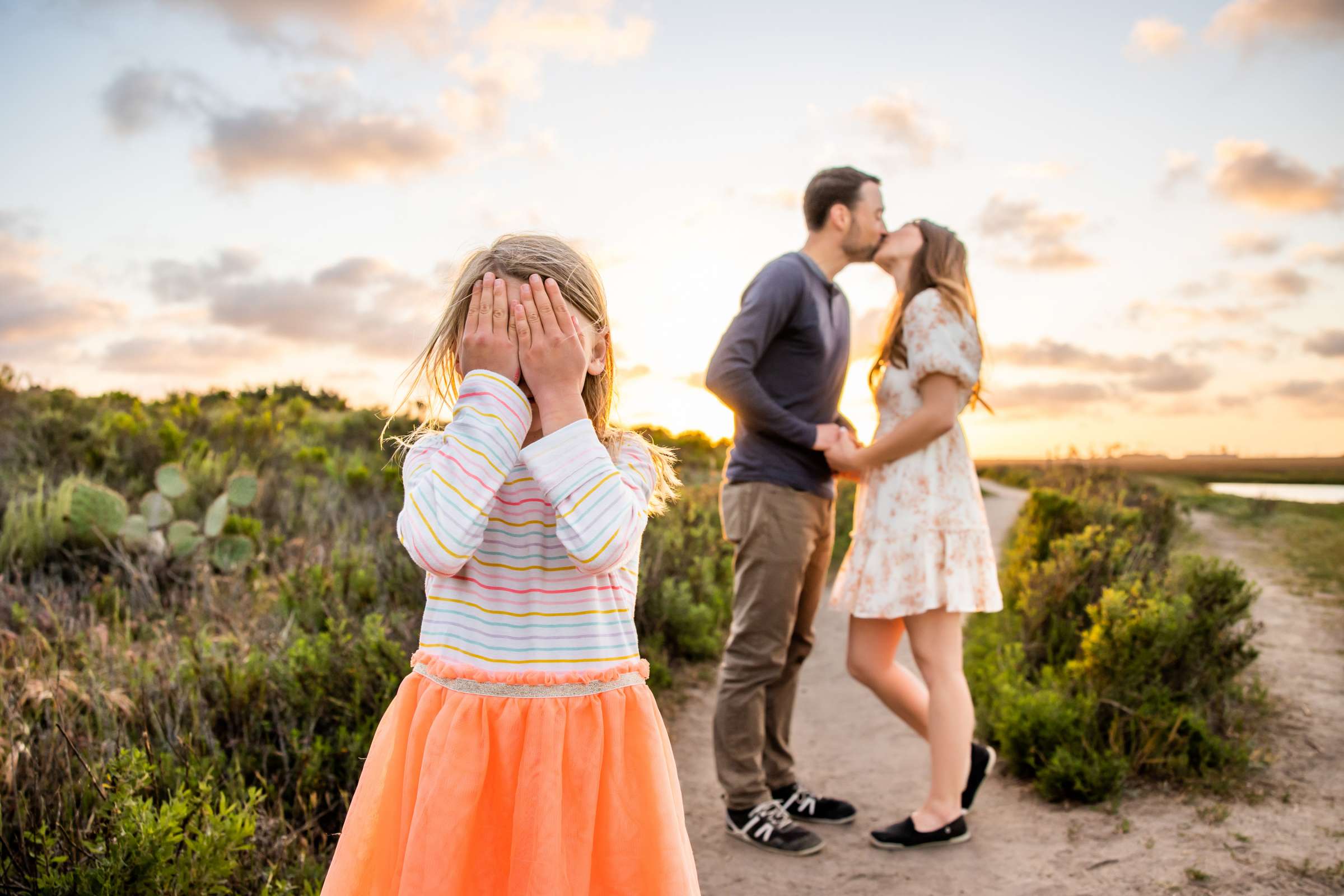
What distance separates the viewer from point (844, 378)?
380 cm

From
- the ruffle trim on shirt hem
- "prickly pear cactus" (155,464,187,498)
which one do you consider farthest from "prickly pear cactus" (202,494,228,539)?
the ruffle trim on shirt hem

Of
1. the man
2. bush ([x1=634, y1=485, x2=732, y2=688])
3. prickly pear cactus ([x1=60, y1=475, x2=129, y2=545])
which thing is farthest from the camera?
prickly pear cactus ([x1=60, y1=475, x2=129, y2=545])

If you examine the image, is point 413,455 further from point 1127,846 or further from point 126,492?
point 126,492

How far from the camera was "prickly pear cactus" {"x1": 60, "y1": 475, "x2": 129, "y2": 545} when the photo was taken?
637 centimetres

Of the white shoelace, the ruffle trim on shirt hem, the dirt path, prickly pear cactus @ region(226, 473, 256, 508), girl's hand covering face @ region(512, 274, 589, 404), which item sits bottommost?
the dirt path

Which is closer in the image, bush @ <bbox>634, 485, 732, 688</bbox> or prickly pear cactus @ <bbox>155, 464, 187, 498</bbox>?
bush @ <bbox>634, 485, 732, 688</bbox>

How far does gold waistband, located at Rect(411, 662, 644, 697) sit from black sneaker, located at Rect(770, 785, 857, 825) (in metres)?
2.37

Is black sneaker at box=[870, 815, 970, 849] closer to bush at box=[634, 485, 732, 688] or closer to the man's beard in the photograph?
bush at box=[634, 485, 732, 688]

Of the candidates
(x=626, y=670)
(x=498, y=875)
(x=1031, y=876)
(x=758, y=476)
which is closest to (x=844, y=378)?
(x=758, y=476)

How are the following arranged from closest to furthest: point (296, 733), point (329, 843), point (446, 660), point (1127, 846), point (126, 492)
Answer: point (446, 660) → point (329, 843) → point (1127, 846) → point (296, 733) → point (126, 492)

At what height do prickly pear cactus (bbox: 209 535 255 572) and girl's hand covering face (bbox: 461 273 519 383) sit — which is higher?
girl's hand covering face (bbox: 461 273 519 383)

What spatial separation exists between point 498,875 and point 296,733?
2.35 m

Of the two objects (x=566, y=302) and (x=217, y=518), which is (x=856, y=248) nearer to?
(x=566, y=302)

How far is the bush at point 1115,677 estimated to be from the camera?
402 cm
